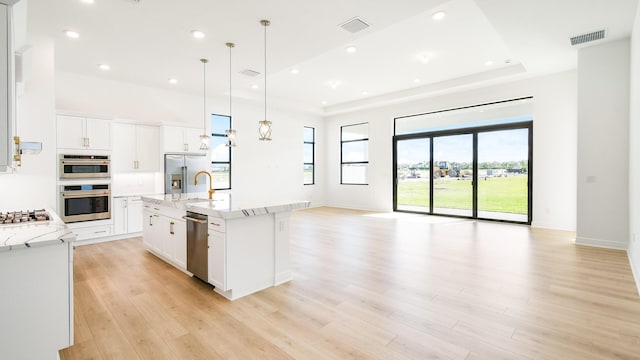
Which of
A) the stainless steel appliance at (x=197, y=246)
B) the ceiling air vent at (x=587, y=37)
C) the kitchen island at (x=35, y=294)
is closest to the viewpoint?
the kitchen island at (x=35, y=294)

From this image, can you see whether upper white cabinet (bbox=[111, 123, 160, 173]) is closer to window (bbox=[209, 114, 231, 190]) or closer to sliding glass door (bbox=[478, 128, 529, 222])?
window (bbox=[209, 114, 231, 190])

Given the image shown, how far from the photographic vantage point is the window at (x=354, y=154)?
974 cm

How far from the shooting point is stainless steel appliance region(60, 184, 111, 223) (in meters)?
5.06

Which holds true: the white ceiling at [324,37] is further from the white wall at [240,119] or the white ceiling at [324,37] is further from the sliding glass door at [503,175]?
the sliding glass door at [503,175]

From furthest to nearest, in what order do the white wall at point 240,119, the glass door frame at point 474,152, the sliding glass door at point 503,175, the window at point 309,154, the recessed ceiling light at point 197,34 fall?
the window at point 309,154, the sliding glass door at point 503,175, the glass door frame at point 474,152, the white wall at point 240,119, the recessed ceiling light at point 197,34

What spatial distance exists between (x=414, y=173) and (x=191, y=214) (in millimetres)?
6677

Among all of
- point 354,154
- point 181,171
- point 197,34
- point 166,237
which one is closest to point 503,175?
point 354,154

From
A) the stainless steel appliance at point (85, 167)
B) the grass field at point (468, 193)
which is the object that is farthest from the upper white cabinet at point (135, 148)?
the grass field at point (468, 193)

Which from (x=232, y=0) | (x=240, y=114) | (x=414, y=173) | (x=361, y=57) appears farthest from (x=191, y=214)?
(x=414, y=173)

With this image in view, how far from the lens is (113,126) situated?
5.68m

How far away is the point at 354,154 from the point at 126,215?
21.7ft

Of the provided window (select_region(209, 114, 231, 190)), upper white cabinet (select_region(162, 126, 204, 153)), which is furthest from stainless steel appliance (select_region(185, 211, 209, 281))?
window (select_region(209, 114, 231, 190))

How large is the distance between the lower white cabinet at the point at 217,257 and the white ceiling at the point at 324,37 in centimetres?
253

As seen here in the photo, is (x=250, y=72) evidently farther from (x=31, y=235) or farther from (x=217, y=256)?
(x=31, y=235)
